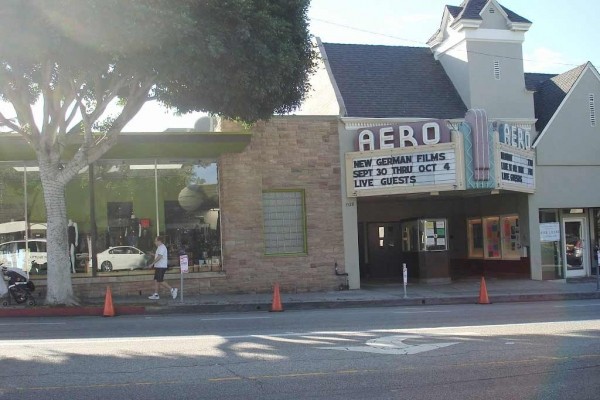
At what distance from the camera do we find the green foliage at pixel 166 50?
1259cm

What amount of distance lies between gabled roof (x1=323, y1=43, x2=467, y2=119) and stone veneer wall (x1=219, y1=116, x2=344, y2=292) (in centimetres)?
186

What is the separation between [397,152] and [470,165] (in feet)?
7.34

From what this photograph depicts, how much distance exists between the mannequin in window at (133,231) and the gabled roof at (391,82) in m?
7.54

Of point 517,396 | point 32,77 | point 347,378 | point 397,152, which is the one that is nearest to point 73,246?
point 32,77

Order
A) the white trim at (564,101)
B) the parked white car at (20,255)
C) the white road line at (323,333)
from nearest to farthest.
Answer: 1. the white road line at (323,333)
2. the parked white car at (20,255)
3. the white trim at (564,101)

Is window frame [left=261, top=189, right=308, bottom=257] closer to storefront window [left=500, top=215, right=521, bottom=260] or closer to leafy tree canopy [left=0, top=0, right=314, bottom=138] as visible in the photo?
leafy tree canopy [left=0, top=0, right=314, bottom=138]

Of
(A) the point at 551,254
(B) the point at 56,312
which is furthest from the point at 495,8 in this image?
(B) the point at 56,312

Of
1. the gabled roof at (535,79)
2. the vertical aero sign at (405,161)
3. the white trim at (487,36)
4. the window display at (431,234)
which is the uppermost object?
the white trim at (487,36)

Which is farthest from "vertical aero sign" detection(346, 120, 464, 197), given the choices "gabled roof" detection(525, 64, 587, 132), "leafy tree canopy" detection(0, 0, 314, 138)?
"gabled roof" detection(525, 64, 587, 132)

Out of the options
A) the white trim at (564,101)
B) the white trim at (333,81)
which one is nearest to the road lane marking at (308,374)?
the white trim at (333,81)

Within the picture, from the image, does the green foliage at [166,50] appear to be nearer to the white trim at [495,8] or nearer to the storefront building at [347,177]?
the storefront building at [347,177]

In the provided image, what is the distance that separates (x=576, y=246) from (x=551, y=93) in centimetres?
581

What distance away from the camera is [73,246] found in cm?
1886

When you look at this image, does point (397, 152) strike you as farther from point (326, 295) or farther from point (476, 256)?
point (476, 256)
